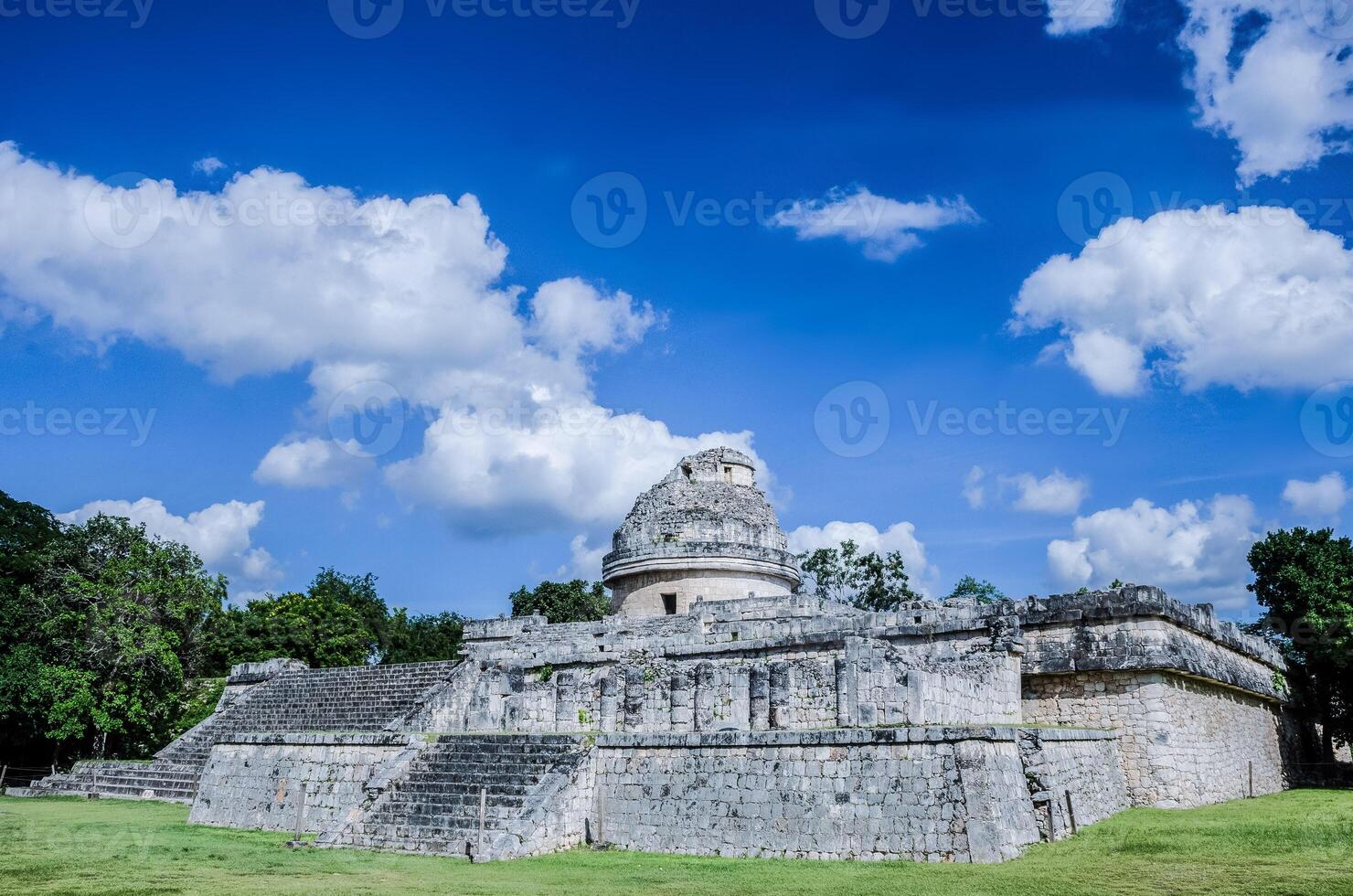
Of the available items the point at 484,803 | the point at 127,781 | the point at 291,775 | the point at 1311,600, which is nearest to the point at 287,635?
the point at 127,781

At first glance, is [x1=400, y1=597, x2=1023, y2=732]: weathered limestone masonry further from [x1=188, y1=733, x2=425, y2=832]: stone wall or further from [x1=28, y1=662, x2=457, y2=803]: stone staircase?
[x1=188, y1=733, x2=425, y2=832]: stone wall

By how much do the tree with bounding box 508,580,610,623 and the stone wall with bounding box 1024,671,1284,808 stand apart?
34.0 m

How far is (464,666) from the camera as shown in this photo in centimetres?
2295

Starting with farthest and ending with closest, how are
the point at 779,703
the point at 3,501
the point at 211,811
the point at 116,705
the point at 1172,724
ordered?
the point at 3,501, the point at 116,705, the point at 211,811, the point at 1172,724, the point at 779,703

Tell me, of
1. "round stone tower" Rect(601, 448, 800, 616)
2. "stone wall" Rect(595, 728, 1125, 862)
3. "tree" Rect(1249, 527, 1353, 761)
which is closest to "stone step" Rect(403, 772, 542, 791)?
"stone wall" Rect(595, 728, 1125, 862)

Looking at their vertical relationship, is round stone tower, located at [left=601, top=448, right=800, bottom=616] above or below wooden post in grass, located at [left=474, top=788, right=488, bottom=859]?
above

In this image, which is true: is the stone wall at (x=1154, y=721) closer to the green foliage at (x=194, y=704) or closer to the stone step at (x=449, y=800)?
the stone step at (x=449, y=800)

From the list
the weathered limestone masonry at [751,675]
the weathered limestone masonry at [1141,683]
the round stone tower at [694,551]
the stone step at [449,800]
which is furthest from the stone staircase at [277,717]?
the weathered limestone masonry at [1141,683]

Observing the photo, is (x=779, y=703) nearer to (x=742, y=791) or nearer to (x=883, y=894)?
(x=742, y=791)

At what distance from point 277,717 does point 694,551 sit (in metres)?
12.0

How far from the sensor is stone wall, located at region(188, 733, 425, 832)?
18281 mm

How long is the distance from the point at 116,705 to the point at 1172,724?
26460 millimetres

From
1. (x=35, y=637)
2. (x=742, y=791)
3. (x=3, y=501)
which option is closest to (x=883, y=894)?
(x=742, y=791)

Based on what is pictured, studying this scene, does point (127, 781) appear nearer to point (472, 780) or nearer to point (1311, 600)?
point (472, 780)
